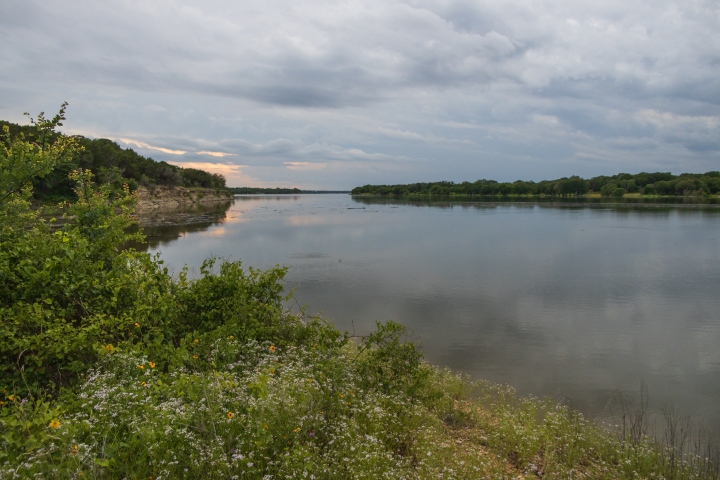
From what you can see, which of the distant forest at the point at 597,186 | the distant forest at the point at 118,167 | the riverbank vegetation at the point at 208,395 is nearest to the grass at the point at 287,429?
the riverbank vegetation at the point at 208,395

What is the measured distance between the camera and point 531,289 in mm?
18172

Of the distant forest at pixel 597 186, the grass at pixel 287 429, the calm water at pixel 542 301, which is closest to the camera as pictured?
the grass at pixel 287 429

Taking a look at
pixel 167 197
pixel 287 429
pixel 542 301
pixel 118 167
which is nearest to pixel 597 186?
pixel 167 197

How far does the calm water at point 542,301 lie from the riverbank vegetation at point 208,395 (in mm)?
2265

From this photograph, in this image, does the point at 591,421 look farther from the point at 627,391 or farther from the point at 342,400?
the point at 342,400

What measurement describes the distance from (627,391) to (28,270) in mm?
10684

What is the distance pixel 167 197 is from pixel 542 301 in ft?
282

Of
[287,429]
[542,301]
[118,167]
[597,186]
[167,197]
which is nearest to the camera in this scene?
[287,429]

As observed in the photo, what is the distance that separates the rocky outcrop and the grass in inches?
2571

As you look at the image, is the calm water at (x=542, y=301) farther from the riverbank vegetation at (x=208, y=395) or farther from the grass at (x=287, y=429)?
the grass at (x=287, y=429)

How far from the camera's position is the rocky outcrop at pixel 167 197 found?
74812 mm

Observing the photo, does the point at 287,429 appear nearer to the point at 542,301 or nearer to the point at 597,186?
the point at 542,301

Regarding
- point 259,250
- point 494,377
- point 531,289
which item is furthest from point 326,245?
point 494,377

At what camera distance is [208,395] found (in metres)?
4.42
